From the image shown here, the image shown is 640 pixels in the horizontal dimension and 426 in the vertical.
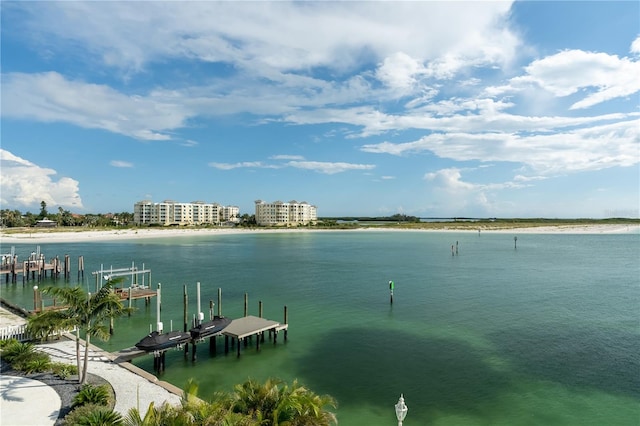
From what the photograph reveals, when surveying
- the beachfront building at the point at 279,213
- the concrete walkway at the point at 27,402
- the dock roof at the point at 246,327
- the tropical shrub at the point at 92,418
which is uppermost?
the beachfront building at the point at 279,213

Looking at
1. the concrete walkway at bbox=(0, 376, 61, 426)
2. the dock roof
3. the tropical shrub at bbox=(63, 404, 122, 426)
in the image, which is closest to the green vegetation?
the tropical shrub at bbox=(63, 404, 122, 426)

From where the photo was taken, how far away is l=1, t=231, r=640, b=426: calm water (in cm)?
1652

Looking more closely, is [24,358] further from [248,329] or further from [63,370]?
[248,329]

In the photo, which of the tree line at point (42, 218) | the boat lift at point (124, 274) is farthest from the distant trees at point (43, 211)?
the boat lift at point (124, 274)

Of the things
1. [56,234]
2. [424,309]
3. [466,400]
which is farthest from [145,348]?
[56,234]

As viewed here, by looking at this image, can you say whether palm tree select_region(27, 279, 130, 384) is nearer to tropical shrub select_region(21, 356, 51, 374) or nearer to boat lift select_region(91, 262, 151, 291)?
tropical shrub select_region(21, 356, 51, 374)

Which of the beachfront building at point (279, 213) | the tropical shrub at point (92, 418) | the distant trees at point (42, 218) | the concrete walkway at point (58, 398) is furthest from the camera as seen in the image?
the beachfront building at point (279, 213)

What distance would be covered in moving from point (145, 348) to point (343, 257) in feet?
173

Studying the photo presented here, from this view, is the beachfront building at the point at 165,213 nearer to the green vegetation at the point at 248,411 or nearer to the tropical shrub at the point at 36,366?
the tropical shrub at the point at 36,366

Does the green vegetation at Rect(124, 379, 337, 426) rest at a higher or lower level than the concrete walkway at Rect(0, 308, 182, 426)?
higher

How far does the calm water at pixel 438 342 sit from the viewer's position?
16.5 m

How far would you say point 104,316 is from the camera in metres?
15.3

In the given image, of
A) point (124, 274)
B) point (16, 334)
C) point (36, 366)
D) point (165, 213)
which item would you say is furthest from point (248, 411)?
point (165, 213)

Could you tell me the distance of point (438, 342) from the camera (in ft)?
78.4
